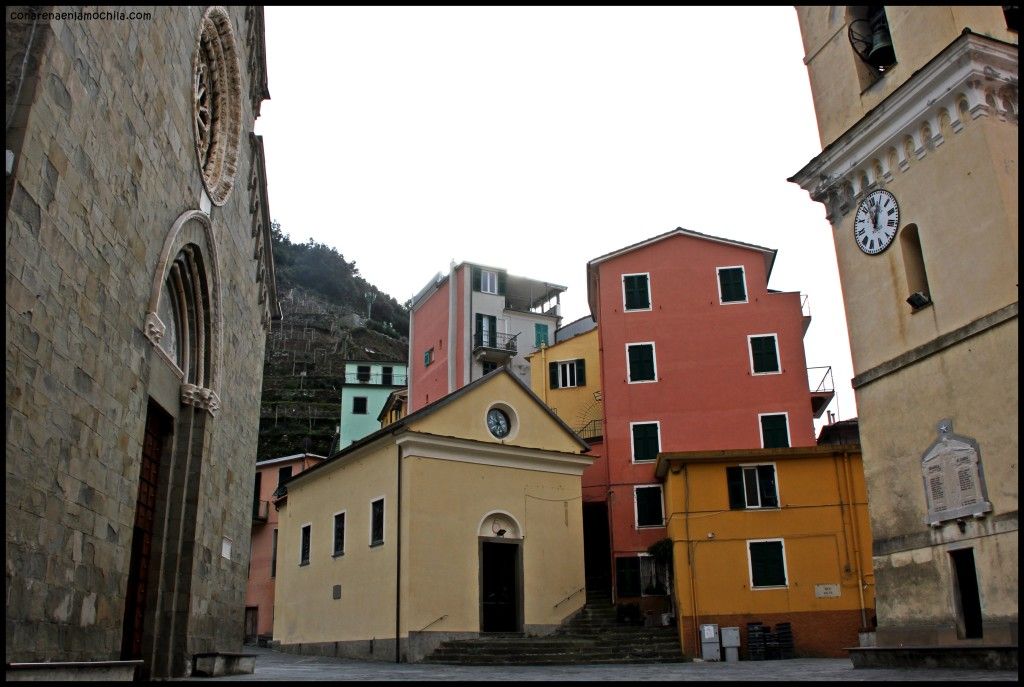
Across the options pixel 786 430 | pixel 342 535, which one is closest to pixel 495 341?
pixel 786 430

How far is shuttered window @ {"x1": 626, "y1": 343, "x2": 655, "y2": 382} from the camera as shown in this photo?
27.7 m

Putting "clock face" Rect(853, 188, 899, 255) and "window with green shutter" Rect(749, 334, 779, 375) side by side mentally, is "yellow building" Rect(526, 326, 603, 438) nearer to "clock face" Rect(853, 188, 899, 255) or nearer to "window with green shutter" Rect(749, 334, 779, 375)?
"window with green shutter" Rect(749, 334, 779, 375)

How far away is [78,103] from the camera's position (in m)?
8.44

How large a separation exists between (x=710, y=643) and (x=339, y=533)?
10.4 m

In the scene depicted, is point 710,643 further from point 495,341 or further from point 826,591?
point 495,341

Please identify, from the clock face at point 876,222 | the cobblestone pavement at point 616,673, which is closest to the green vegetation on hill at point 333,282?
the cobblestone pavement at point 616,673

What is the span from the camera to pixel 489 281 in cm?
4128

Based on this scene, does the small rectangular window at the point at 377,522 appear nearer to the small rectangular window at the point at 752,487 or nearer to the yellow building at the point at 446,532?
the yellow building at the point at 446,532

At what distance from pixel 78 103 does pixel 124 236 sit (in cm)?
185

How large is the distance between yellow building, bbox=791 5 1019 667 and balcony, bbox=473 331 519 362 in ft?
82.3

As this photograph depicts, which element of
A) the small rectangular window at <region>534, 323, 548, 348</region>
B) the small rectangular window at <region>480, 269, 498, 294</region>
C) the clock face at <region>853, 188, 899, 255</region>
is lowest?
the clock face at <region>853, 188, 899, 255</region>

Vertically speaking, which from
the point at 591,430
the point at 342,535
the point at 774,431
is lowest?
the point at 342,535

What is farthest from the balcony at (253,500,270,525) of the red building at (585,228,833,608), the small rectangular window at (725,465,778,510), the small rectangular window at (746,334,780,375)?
the small rectangular window at (725,465,778,510)

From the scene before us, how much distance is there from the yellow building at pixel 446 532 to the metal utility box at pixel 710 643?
3.66 meters
